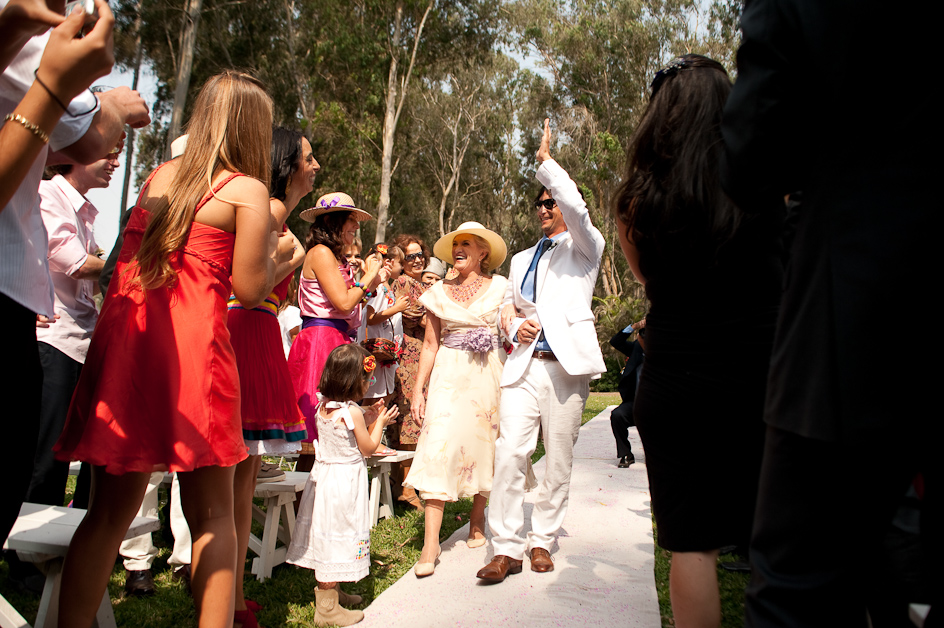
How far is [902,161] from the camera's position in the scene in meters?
1.22

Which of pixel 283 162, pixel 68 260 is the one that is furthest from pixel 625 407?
pixel 68 260

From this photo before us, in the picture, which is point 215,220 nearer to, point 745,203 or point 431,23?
point 745,203

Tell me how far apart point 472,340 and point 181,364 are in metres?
2.51

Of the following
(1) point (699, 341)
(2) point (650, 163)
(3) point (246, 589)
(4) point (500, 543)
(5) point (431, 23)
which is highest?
(5) point (431, 23)

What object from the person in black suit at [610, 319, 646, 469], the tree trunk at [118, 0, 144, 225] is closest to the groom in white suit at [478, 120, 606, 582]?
the person in black suit at [610, 319, 646, 469]

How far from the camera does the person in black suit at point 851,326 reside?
1.20 m

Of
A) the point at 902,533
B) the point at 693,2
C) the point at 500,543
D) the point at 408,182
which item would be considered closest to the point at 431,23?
the point at 408,182

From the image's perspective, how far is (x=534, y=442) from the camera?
164 inches

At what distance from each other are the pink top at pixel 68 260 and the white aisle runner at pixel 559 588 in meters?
2.08

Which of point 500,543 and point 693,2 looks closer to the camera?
point 500,543

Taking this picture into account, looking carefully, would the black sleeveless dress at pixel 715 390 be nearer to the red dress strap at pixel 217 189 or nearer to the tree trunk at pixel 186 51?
the red dress strap at pixel 217 189

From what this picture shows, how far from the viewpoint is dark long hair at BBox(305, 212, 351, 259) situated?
178 inches

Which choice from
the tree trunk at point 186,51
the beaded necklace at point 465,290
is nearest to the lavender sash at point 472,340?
the beaded necklace at point 465,290

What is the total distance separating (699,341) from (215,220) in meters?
1.66
